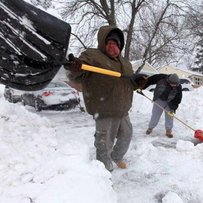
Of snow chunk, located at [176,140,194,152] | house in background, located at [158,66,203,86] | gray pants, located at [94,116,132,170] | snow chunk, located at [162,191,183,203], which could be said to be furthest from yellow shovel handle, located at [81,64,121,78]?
house in background, located at [158,66,203,86]

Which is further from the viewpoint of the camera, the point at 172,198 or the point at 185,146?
the point at 185,146

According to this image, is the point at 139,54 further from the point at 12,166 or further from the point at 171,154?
the point at 12,166

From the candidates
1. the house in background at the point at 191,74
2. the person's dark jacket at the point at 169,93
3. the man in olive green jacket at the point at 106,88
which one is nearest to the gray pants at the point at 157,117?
the person's dark jacket at the point at 169,93

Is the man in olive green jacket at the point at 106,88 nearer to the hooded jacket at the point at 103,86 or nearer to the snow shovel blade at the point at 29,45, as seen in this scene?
the hooded jacket at the point at 103,86

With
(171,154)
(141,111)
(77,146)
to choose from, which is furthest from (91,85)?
(141,111)

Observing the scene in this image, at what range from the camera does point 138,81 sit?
15.5ft

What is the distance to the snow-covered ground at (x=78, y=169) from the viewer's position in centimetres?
279

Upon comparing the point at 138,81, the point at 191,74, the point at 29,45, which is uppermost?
the point at 29,45

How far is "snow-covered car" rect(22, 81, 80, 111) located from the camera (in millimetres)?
12320

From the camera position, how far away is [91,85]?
4234mm

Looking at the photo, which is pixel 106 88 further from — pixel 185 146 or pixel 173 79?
pixel 173 79

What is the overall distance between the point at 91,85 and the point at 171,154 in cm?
206

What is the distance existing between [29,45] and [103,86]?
3.36ft

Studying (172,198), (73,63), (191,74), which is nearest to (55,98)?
(73,63)
